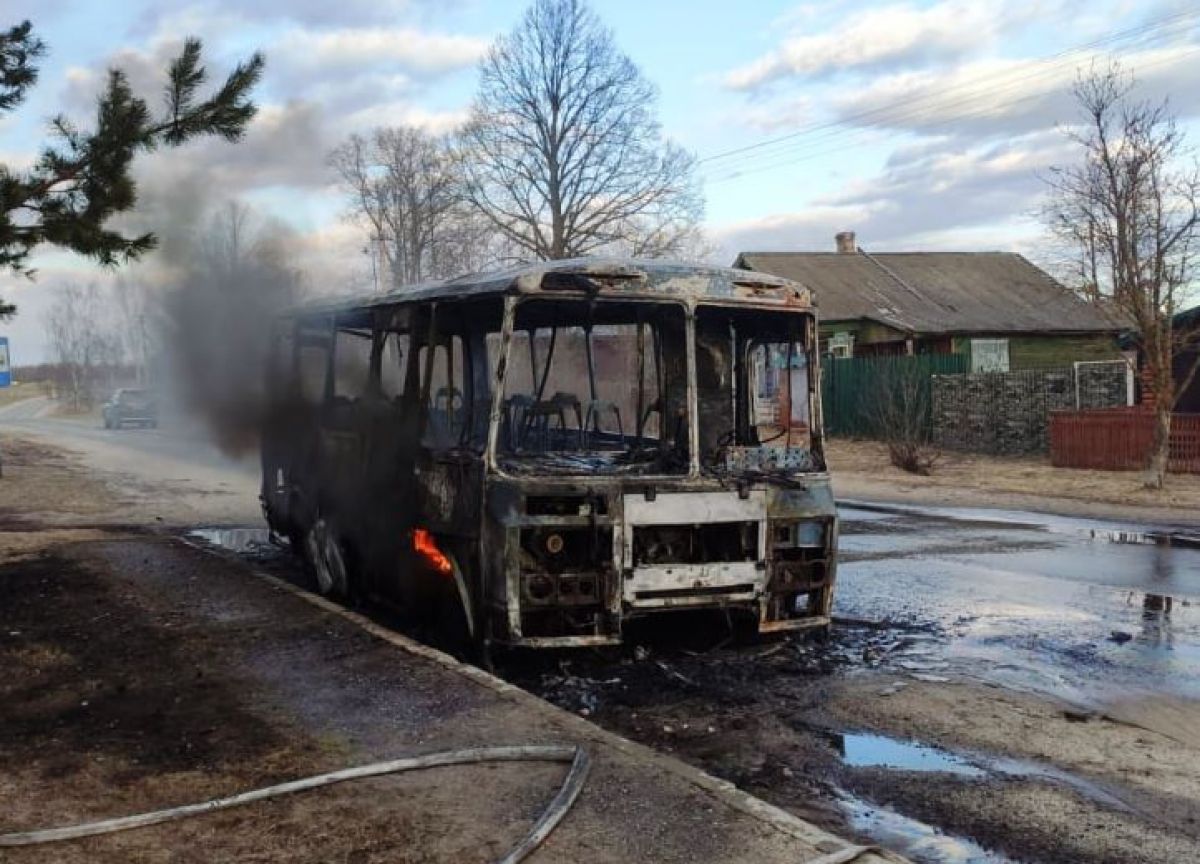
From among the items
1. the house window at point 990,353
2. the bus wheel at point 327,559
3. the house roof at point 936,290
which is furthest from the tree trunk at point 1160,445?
the house window at point 990,353

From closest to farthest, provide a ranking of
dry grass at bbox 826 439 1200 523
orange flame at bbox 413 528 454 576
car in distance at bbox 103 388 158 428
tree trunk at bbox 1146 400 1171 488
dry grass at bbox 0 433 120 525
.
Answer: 1. orange flame at bbox 413 528 454 576
2. dry grass at bbox 0 433 120 525
3. dry grass at bbox 826 439 1200 523
4. tree trunk at bbox 1146 400 1171 488
5. car in distance at bbox 103 388 158 428

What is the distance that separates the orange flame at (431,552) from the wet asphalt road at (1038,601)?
2.99 metres

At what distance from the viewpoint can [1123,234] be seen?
61.5 feet

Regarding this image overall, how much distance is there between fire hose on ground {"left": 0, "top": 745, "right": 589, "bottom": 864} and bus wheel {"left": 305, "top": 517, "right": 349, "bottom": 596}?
4.30 m

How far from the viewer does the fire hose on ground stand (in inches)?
157

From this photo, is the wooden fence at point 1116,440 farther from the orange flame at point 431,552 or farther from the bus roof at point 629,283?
the orange flame at point 431,552

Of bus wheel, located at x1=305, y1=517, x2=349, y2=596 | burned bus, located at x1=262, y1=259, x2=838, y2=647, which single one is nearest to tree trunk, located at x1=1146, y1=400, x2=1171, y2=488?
burned bus, located at x1=262, y1=259, x2=838, y2=647

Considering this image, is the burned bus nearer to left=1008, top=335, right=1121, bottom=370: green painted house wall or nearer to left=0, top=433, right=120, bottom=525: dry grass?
left=0, top=433, right=120, bottom=525: dry grass

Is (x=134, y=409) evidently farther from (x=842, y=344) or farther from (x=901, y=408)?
(x=901, y=408)

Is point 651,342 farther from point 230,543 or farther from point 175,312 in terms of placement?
point 175,312

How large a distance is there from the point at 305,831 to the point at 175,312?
1283 cm

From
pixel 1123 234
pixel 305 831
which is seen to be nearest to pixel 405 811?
pixel 305 831

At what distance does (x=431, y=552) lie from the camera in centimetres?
730

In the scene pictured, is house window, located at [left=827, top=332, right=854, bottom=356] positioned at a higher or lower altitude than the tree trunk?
higher
